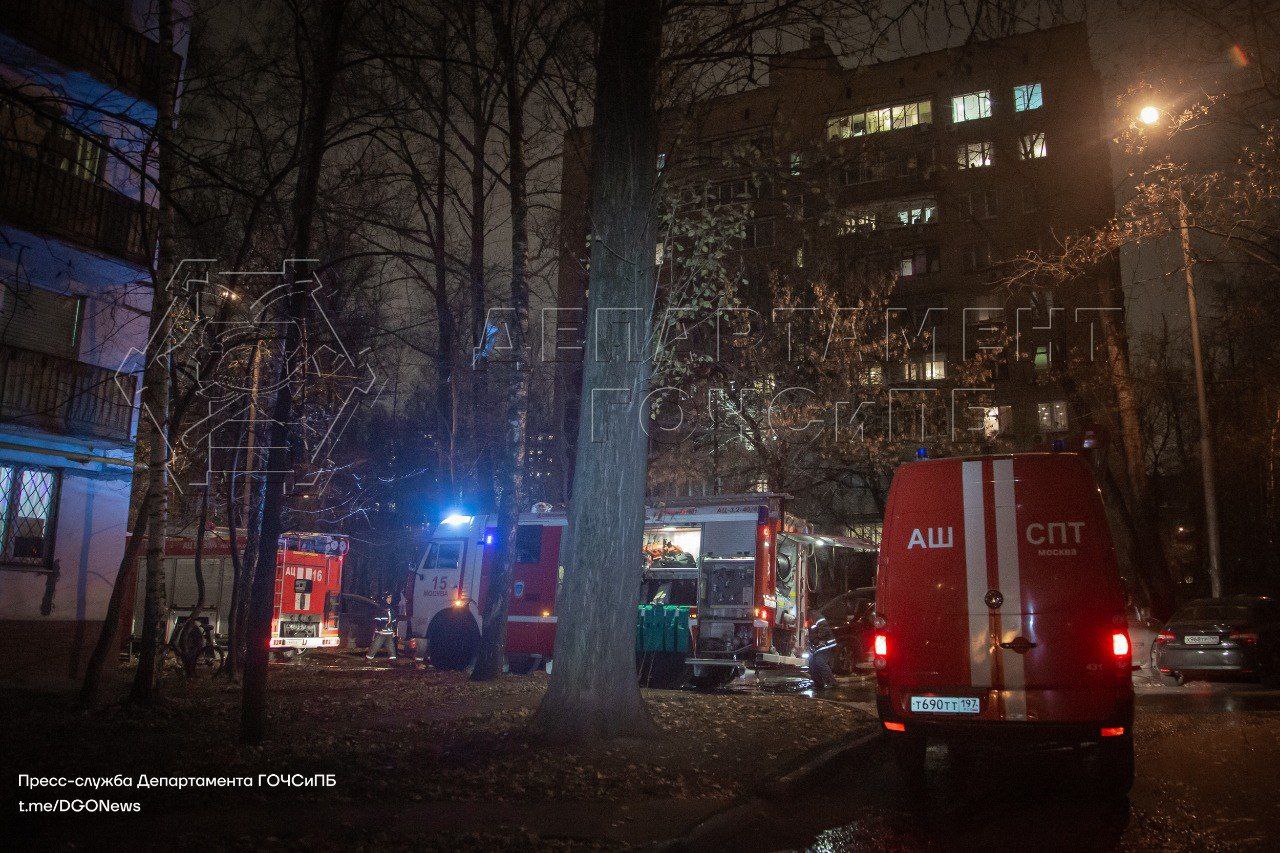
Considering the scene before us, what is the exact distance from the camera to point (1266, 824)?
21.2 feet

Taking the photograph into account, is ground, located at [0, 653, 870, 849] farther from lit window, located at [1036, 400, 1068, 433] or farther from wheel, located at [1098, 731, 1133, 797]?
lit window, located at [1036, 400, 1068, 433]

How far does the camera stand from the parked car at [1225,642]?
17969 mm

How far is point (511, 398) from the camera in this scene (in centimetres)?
1716

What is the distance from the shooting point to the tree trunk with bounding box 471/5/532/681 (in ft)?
50.8

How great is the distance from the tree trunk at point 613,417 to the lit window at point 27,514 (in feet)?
41.0

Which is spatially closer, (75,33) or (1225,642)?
(75,33)

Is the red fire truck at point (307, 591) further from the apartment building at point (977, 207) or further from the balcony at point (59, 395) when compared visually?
the apartment building at point (977, 207)

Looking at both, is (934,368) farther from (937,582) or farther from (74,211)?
→ (937,582)

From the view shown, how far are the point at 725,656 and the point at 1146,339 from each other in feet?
89.8

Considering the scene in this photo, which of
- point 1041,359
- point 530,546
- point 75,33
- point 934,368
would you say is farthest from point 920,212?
point 75,33

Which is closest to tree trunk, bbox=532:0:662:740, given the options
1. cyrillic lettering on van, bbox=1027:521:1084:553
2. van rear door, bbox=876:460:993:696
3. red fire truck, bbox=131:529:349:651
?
van rear door, bbox=876:460:993:696

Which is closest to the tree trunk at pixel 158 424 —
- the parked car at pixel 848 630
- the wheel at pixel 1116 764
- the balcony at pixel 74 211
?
the balcony at pixel 74 211

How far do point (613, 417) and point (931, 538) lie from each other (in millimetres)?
3085

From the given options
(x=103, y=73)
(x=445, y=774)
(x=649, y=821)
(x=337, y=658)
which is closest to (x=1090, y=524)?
(x=649, y=821)
